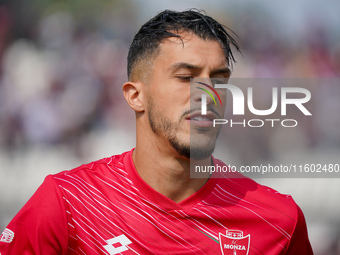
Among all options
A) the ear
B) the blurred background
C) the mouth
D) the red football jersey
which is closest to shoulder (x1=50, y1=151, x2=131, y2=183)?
the red football jersey

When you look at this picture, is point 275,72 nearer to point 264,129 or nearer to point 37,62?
point 264,129

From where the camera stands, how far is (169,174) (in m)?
2.36

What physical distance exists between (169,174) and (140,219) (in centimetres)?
29

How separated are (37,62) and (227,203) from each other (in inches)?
133

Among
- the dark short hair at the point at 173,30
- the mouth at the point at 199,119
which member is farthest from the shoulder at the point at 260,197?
the dark short hair at the point at 173,30

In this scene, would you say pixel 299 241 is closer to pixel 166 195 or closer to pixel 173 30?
pixel 166 195

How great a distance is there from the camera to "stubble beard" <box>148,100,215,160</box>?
2.23 metres

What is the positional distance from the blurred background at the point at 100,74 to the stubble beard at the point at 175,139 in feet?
8.29

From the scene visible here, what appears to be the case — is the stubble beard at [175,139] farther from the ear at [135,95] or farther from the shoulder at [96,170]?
the shoulder at [96,170]

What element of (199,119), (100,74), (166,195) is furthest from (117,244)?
(100,74)

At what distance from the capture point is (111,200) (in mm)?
2299

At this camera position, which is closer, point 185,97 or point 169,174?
point 185,97

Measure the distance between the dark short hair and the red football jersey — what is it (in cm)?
62

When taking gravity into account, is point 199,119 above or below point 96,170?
above
